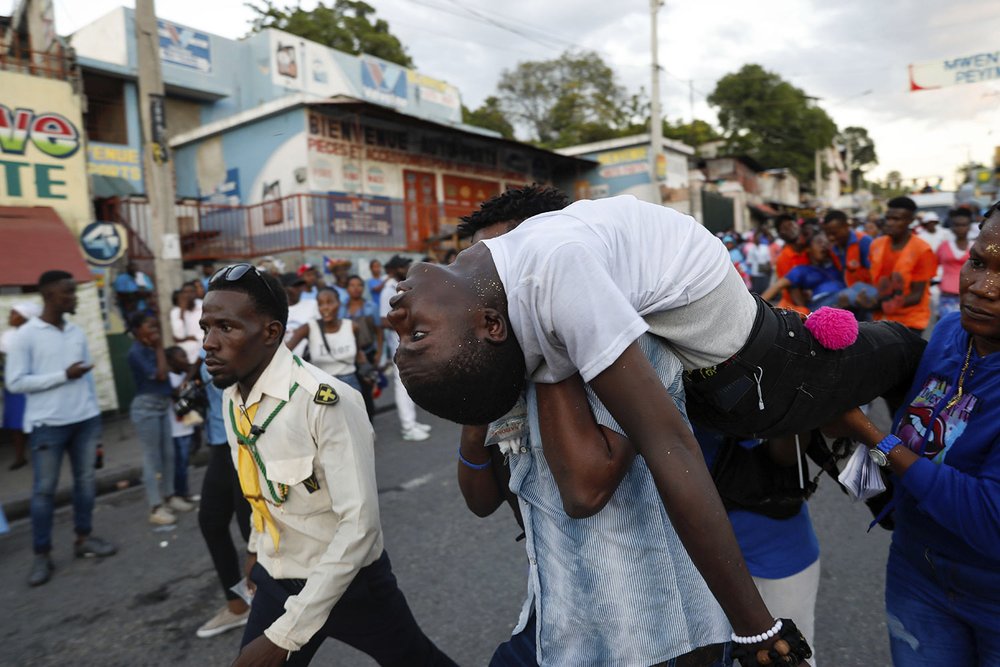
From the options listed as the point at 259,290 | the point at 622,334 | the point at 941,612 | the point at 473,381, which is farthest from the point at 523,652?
the point at 259,290

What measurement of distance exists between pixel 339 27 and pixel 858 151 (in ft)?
230

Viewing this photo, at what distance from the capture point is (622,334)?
1000 millimetres

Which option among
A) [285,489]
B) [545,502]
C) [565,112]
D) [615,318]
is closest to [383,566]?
[285,489]

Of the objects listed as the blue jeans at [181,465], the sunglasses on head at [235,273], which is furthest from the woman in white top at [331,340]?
the sunglasses on head at [235,273]

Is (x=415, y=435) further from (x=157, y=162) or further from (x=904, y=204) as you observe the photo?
(x=904, y=204)

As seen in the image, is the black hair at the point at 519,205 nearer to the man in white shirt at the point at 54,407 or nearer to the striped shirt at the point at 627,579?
the striped shirt at the point at 627,579

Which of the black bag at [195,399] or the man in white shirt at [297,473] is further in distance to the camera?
the black bag at [195,399]

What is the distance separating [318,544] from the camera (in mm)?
2037

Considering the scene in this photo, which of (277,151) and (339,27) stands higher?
(339,27)

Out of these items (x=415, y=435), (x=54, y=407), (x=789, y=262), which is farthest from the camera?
(x=415, y=435)

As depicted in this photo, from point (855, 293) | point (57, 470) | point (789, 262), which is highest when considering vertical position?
point (789, 262)

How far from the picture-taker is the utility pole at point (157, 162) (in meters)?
7.24

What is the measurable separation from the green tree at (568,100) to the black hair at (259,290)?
3106 centimetres

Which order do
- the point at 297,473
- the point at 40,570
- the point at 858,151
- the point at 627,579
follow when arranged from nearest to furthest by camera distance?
the point at 627,579 → the point at 297,473 → the point at 40,570 → the point at 858,151
